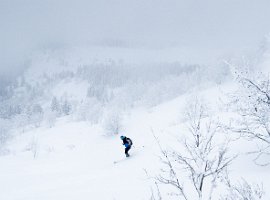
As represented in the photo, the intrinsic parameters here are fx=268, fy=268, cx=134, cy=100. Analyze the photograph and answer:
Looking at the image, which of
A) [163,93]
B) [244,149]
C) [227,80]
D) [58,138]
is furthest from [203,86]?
[244,149]

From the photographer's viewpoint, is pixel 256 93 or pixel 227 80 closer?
pixel 256 93

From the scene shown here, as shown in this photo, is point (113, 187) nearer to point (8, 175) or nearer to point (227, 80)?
point (8, 175)

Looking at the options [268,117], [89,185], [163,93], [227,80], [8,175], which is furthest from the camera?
[163,93]

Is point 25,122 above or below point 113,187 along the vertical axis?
below

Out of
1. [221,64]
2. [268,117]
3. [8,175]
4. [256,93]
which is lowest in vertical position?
[8,175]

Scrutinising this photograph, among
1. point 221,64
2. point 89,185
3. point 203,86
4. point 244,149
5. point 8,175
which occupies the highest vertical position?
point 221,64

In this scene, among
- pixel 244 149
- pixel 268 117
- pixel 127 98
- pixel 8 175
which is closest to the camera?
pixel 268 117

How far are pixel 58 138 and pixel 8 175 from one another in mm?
46489

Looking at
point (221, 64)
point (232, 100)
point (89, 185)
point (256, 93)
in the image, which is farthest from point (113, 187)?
point (221, 64)

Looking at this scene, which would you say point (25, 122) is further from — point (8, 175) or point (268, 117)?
point (268, 117)

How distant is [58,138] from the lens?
60562 millimetres

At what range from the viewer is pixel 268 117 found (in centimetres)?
912

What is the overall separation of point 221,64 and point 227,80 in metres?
7.82

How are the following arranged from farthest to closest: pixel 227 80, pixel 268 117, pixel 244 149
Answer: pixel 227 80
pixel 244 149
pixel 268 117
